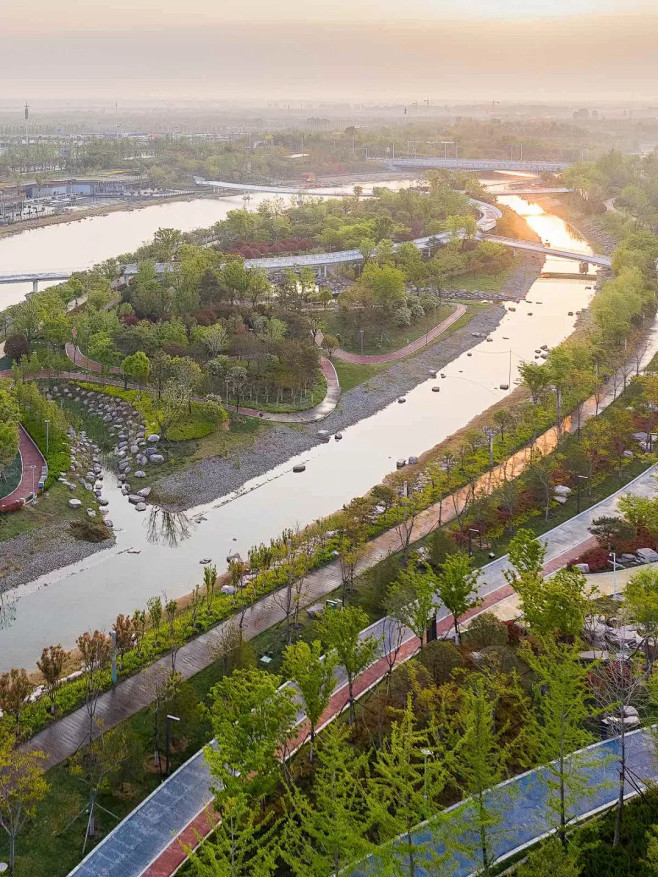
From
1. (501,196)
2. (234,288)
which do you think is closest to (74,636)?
(234,288)

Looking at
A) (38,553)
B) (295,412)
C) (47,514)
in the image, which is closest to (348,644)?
(38,553)

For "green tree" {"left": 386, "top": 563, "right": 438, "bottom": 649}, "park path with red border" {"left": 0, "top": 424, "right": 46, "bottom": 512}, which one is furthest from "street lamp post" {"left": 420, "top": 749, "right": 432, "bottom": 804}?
"park path with red border" {"left": 0, "top": 424, "right": 46, "bottom": 512}

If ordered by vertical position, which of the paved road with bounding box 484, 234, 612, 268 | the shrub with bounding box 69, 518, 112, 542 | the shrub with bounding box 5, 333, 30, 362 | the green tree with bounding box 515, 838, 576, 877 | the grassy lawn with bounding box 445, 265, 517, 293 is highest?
the paved road with bounding box 484, 234, 612, 268

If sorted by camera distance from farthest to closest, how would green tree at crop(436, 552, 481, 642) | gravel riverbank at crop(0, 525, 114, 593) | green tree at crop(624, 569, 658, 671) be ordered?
gravel riverbank at crop(0, 525, 114, 593), green tree at crop(436, 552, 481, 642), green tree at crop(624, 569, 658, 671)

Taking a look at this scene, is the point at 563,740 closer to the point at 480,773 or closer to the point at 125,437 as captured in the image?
the point at 480,773

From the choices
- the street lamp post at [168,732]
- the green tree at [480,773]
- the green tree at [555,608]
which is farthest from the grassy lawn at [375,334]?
the green tree at [480,773]

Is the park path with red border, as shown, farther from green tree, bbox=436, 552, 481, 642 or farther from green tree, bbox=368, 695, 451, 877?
green tree, bbox=368, 695, 451, 877
